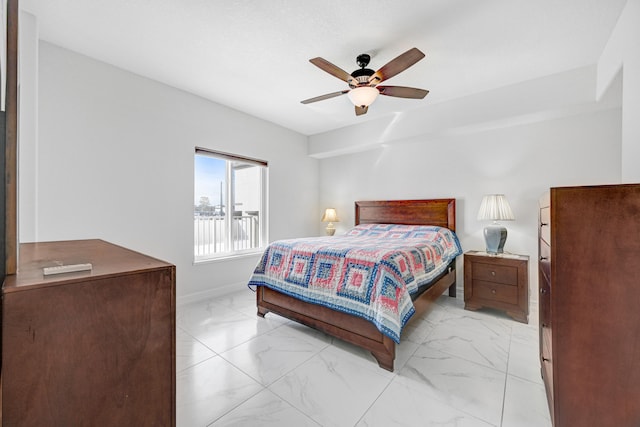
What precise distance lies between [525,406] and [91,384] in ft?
6.75

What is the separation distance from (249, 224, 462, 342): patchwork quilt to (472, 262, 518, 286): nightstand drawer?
1.08 feet

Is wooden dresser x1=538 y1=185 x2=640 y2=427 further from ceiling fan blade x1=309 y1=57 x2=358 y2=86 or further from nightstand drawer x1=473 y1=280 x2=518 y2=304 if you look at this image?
nightstand drawer x1=473 y1=280 x2=518 y2=304

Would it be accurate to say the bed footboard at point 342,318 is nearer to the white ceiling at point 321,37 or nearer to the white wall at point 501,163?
the white wall at point 501,163

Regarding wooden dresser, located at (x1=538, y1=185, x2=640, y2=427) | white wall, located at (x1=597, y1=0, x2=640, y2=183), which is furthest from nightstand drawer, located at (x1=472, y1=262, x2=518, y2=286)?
wooden dresser, located at (x1=538, y1=185, x2=640, y2=427)

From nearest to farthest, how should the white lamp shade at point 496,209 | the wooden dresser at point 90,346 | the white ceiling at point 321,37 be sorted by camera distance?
the wooden dresser at point 90,346 < the white ceiling at point 321,37 < the white lamp shade at point 496,209

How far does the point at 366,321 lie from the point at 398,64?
1.93 metres

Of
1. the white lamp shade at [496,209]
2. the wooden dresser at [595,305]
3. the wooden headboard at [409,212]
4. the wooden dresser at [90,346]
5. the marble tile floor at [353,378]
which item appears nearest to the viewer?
the wooden dresser at [90,346]

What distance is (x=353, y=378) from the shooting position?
1.79 m

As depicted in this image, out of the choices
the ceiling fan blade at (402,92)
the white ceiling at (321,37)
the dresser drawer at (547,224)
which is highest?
the white ceiling at (321,37)

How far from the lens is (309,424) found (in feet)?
4.64

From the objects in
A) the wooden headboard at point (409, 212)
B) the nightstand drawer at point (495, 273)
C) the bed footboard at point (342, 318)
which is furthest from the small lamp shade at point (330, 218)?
the nightstand drawer at point (495, 273)

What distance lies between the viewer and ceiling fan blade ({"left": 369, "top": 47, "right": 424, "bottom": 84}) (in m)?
1.89

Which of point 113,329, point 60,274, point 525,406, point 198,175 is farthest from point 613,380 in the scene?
point 198,175

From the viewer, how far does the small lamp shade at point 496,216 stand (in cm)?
296
